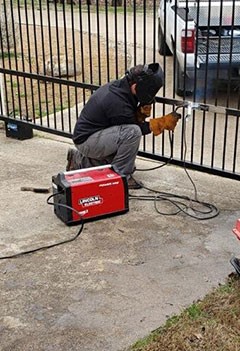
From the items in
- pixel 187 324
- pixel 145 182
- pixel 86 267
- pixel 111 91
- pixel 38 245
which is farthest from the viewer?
→ pixel 145 182

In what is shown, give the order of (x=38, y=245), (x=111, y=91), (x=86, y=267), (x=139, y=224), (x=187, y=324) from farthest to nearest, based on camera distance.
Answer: (x=111, y=91), (x=139, y=224), (x=38, y=245), (x=86, y=267), (x=187, y=324)

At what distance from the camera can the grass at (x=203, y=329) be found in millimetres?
2674

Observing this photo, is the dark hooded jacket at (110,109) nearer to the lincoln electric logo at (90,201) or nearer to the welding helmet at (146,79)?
the welding helmet at (146,79)

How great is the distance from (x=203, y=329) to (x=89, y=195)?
5.00ft

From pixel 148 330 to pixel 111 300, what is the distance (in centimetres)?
35

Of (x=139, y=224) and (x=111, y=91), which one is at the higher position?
(x=111, y=91)

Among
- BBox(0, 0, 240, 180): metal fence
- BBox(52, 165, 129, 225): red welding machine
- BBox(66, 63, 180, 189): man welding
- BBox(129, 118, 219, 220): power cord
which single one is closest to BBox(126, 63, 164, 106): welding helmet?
BBox(66, 63, 180, 189): man welding

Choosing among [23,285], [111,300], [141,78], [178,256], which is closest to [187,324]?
[111,300]

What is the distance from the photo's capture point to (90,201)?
158 inches

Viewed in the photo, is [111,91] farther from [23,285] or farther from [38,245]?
[23,285]

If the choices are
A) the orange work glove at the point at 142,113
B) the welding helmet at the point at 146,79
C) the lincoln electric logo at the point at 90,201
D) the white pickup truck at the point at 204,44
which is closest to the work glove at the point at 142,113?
the orange work glove at the point at 142,113

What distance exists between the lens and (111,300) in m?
3.12

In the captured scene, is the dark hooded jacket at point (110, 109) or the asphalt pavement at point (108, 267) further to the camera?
the dark hooded jacket at point (110, 109)

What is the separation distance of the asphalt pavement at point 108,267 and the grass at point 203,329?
8cm
